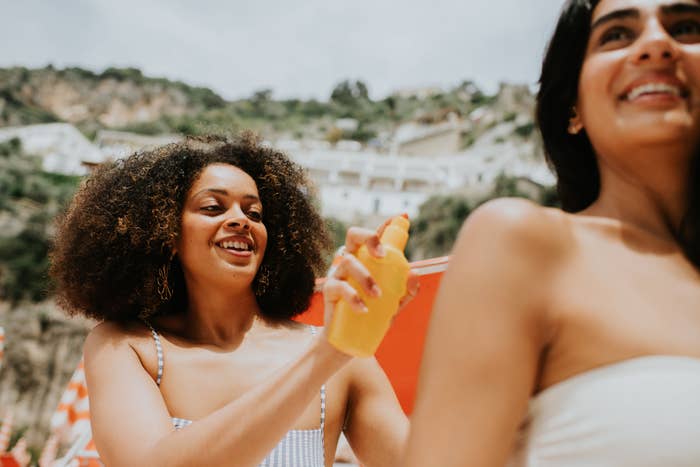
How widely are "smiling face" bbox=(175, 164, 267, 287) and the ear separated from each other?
127 centimetres

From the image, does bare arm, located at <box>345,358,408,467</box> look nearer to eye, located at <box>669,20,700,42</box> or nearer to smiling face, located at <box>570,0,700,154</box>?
smiling face, located at <box>570,0,700,154</box>

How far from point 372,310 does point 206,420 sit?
0.63 metres

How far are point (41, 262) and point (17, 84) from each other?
Result: 209 feet

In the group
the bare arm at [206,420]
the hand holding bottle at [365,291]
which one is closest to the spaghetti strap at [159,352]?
the bare arm at [206,420]

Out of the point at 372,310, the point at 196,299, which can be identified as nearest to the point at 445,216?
the point at 196,299

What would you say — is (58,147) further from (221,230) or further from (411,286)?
(411,286)

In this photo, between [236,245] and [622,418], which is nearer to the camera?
[622,418]

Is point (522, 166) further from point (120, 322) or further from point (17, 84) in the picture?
point (17, 84)

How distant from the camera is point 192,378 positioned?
7.02 ft

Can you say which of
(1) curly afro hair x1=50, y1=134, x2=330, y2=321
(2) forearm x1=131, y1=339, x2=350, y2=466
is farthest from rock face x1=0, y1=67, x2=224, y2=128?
(2) forearm x1=131, y1=339, x2=350, y2=466

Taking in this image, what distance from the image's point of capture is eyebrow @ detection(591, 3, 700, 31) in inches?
50.3

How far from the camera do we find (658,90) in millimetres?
1216

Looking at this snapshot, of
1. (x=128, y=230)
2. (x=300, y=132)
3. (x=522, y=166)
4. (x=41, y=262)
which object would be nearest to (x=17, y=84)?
(x=300, y=132)

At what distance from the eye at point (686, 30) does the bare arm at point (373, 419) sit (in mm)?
1434
